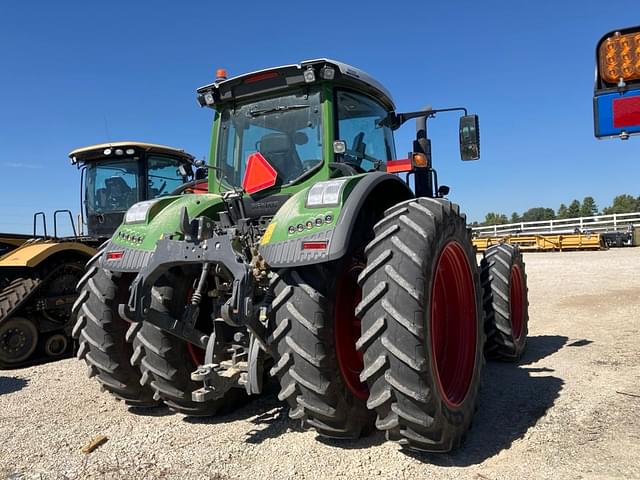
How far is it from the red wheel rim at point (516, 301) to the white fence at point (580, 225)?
66.4 feet

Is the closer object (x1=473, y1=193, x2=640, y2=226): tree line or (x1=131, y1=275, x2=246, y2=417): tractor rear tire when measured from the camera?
(x1=131, y1=275, x2=246, y2=417): tractor rear tire

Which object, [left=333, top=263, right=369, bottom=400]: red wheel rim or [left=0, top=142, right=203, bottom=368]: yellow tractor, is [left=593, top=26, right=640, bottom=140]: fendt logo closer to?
[left=333, top=263, right=369, bottom=400]: red wheel rim

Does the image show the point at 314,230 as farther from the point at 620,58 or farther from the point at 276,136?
the point at 620,58

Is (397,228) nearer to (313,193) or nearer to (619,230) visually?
(313,193)

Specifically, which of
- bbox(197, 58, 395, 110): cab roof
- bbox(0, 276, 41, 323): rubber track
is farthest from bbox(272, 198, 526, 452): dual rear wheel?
bbox(0, 276, 41, 323): rubber track

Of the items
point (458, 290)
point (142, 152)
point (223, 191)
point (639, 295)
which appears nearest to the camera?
point (458, 290)

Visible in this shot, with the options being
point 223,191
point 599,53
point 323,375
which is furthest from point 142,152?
point 599,53

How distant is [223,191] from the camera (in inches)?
167

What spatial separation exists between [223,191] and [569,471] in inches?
122

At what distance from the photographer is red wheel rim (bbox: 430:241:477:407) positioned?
344 centimetres

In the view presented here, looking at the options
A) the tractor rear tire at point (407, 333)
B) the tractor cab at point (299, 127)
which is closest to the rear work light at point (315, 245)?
the tractor rear tire at point (407, 333)

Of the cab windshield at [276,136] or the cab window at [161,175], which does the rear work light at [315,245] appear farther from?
the cab window at [161,175]

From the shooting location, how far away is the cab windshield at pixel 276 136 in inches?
150

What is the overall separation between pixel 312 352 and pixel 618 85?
2.12 meters
